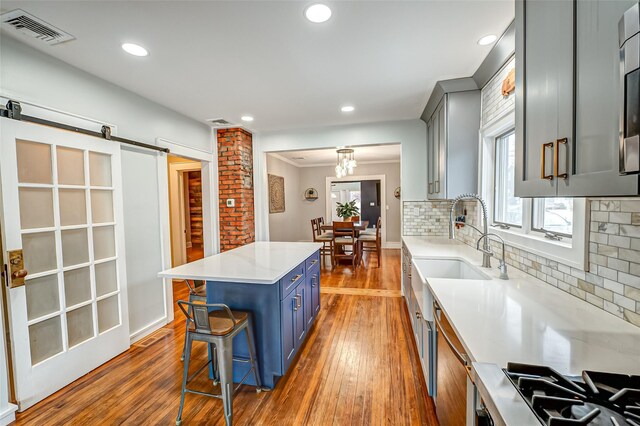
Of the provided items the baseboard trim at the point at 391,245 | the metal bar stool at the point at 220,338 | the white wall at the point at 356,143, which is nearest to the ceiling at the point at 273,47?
the white wall at the point at 356,143

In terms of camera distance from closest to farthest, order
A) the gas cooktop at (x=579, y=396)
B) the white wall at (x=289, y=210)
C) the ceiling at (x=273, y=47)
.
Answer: the gas cooktop at (x=579, y=396), the ceiling at (x=273, y=47), the white wall at (x=289, y=210)

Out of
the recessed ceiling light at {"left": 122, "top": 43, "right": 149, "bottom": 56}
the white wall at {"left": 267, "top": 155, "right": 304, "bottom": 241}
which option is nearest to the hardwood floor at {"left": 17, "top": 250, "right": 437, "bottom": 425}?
the recessed ceiling light at {"left": 122, "top": 43, "right": 149, "bottom": 56}

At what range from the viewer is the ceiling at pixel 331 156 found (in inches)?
231

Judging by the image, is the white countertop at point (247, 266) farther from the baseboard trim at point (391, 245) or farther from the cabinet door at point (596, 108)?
the baseboard trim at point (391, 245)

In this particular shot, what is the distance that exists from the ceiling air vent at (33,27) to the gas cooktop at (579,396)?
9.29ft

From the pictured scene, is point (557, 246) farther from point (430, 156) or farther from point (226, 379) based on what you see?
point (430, 156)

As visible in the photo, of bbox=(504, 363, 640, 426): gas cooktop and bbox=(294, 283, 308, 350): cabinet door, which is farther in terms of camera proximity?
bbox=(294, 283, 308, 350): cabinet door

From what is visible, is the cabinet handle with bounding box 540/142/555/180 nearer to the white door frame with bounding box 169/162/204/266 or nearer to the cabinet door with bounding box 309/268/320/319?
the cabinet door with bounding box 309/268/320/319

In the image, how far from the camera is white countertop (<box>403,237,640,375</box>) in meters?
0.81

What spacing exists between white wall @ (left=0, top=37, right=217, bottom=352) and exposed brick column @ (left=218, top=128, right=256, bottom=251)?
606 mm

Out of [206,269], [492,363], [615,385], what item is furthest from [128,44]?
[615,385]

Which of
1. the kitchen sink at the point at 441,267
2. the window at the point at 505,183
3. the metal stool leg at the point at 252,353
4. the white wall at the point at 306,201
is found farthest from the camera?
the white wall at the point at 306,201

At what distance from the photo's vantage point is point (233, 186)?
3.90 m

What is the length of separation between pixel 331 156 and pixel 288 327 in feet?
16.9
